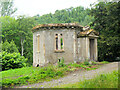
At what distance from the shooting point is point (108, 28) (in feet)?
64.0

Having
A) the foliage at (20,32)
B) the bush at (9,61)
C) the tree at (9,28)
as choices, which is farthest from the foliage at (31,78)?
the tree at (9,28)

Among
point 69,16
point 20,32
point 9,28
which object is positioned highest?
point 69,16

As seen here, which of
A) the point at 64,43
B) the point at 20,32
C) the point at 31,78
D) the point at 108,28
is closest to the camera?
the point at 31,78

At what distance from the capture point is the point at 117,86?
6430mm

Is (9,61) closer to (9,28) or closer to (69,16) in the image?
(9,28)

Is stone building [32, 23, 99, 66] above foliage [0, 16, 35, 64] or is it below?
below

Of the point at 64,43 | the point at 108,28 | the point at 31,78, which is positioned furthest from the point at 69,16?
the point at 31,78

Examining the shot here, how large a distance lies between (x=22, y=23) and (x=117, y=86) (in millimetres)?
27232

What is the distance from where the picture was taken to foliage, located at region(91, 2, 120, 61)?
58.0 ft

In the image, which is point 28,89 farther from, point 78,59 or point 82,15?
point 82,15

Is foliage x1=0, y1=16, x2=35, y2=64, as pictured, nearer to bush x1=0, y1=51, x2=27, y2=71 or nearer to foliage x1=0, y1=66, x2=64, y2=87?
bush x1=0, y1=51, x2=27, y2=71

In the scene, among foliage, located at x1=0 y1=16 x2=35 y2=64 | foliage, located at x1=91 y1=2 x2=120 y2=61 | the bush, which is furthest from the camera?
foliage, located at x1=0 y1=16 x2=35 y2=64

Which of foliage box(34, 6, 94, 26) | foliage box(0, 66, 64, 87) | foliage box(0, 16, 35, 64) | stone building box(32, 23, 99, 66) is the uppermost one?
foliage box(34, 6, 94, 26)

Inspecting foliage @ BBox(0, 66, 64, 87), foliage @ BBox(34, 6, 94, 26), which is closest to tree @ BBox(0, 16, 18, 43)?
foliage @ BBox(34, 6, 94, 26)
